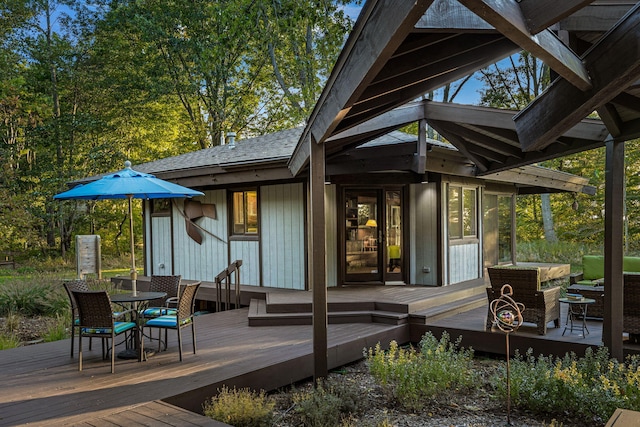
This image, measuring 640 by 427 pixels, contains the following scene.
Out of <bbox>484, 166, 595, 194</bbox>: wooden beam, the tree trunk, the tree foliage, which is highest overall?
the tree foliage

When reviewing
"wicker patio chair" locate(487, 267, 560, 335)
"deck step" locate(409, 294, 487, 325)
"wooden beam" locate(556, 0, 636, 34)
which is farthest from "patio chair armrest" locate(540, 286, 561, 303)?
"wooden beam" locate(556, 0, 636, 34)

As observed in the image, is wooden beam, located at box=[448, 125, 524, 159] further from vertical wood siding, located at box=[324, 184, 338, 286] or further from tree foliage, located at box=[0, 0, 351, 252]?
tree foliage, located at box=[0, 0, 351, 252]

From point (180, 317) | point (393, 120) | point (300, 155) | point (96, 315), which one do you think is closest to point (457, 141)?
point (393, 120)

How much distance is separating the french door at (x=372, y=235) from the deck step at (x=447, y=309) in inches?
62.1

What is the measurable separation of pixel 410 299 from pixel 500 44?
487 cm

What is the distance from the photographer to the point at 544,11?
77.5 inches

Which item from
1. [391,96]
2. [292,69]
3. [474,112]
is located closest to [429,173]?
[474,112]

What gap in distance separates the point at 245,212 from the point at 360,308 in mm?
3456

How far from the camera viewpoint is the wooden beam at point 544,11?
6.12 ft

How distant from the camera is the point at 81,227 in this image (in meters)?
19.4

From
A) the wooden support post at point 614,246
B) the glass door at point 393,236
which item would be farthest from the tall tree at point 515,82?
the wooden support post at point 614,246

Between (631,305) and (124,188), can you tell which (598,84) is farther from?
(124,188)

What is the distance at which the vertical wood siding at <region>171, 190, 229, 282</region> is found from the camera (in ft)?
31.5

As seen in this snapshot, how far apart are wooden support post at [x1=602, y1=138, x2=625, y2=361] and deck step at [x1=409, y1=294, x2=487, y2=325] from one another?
231cm
